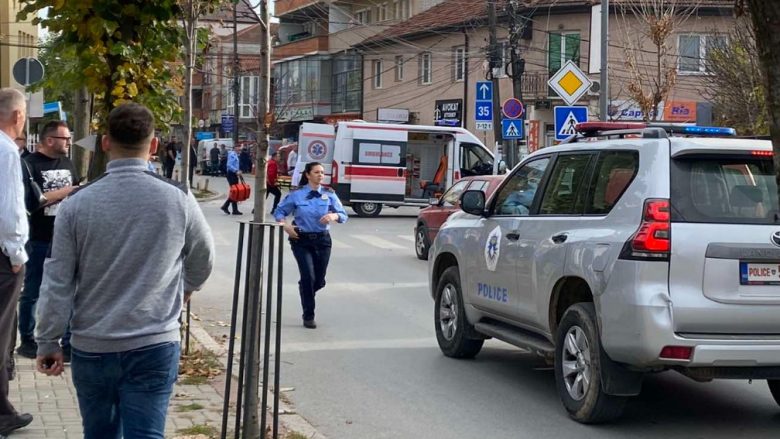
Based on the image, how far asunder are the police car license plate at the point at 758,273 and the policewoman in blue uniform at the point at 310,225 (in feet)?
18.8

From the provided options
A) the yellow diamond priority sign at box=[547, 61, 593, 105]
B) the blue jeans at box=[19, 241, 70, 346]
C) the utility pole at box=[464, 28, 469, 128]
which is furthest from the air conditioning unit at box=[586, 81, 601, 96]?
the blue jeans at box=[19, 241, 70, 346]

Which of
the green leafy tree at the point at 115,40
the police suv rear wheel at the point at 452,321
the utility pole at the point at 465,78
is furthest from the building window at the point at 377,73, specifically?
the green leafy tree at the point at 115,40

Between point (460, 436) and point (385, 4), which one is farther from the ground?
point (385, 4)

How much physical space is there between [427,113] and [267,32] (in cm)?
4535

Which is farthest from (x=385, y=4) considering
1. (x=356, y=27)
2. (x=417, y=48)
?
(x=417, y=48)

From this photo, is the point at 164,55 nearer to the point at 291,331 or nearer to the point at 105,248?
the point at 291,331

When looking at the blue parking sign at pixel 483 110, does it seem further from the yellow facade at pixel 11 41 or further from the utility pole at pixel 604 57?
the yellow facade at pixel 11 41

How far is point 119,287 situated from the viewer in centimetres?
434

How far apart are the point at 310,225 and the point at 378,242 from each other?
37.2 ft

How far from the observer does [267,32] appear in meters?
6.86

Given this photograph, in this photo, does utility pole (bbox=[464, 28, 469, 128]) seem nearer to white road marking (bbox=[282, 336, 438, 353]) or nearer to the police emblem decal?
white road marking (bbox=[282, 336, 438, 353])

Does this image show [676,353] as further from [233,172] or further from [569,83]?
[233,172]

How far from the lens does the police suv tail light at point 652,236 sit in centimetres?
701

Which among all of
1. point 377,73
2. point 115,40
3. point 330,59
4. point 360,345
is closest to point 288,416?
point 115,40
